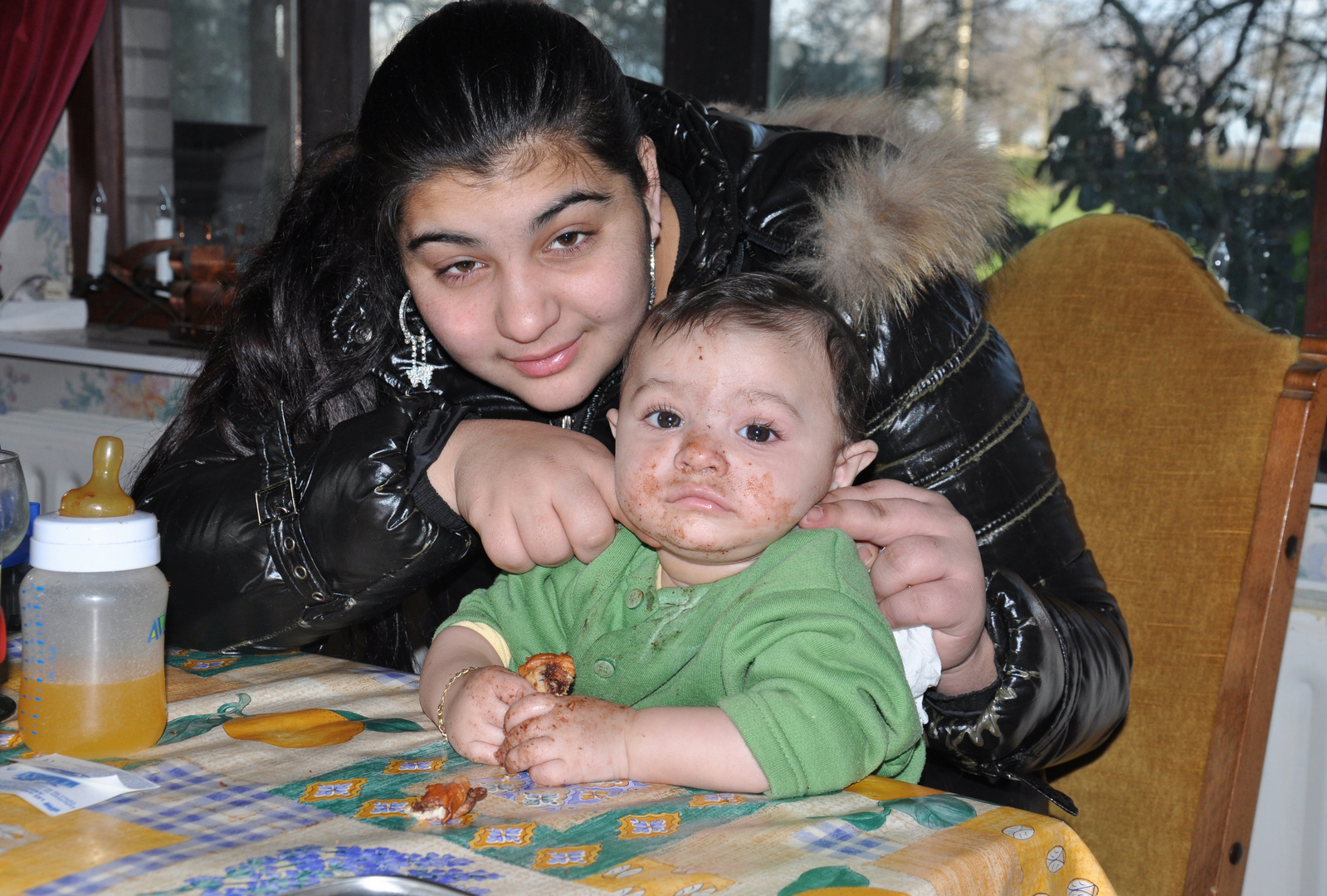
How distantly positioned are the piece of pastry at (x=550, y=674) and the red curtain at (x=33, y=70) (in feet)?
8.16

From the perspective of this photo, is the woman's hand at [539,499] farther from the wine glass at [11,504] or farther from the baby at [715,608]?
the wine glass at [11,504]

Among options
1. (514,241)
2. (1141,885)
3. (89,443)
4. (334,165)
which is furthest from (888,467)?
(89,443)

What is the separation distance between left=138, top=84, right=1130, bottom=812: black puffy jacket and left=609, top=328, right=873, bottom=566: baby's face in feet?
0.73

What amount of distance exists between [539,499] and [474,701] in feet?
0.68

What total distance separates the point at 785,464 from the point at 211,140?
2619 mm

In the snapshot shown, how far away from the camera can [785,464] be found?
0.92 metres

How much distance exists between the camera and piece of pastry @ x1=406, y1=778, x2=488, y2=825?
2.25 feet

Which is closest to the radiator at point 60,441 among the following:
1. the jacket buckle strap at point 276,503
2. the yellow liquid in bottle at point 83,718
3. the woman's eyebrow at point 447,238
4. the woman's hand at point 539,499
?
the jacket buckle strap at point 276,503

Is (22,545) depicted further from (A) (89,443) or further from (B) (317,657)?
(A) (89,443)

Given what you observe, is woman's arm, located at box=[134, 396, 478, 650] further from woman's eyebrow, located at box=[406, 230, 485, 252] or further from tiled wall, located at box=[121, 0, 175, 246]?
tiled wall, located at box=[121, 0, 175, 246]

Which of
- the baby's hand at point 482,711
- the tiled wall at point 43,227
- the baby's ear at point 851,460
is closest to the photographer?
the baby's hand at point 482,711

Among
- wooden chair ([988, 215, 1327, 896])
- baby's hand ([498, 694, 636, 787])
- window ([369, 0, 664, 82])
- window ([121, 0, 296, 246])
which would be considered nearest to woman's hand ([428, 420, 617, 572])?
baby's hand ([498, 694, 636, 787])

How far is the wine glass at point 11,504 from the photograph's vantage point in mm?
906

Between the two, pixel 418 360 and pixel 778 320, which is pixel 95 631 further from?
pixel 418 360
